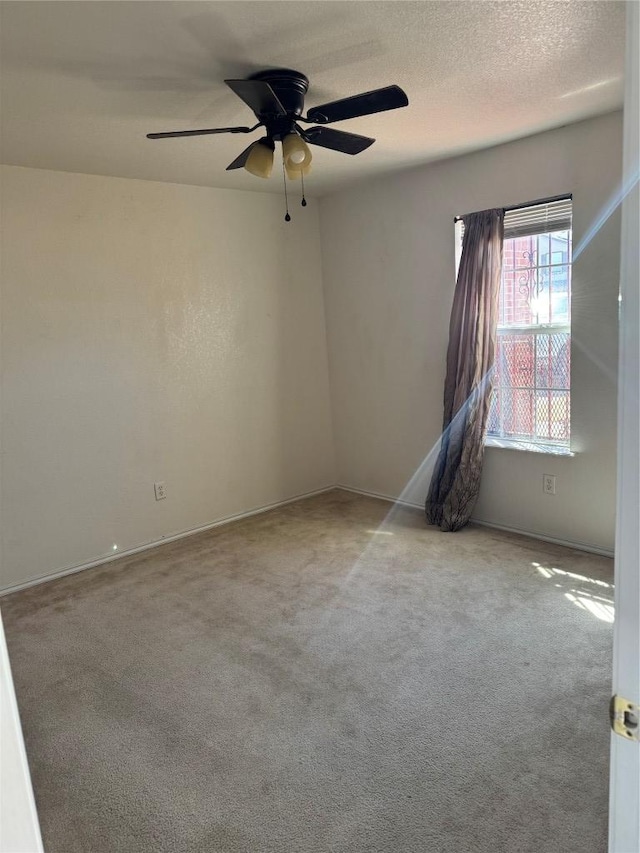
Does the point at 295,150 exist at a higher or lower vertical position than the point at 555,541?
higher

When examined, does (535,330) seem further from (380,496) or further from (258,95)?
(258,95)

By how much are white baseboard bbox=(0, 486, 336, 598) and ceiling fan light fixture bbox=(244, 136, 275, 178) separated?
257cm

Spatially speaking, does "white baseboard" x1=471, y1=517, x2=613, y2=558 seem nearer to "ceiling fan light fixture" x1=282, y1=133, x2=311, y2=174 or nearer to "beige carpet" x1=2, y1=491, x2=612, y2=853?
"beige carpet" x1=2, y1=491, x2=612, y2=853

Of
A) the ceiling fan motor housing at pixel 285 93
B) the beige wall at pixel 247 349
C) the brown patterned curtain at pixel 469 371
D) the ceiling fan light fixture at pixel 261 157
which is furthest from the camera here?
the brown patterned curtain at pixel 469 371

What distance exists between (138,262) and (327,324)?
5.50 ft

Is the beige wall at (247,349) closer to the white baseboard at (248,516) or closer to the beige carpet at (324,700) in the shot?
the white baseboard at (248,516)

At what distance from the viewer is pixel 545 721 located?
2.04 meters

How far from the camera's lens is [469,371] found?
12.1 feet

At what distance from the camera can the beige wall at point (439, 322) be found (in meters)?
3.16

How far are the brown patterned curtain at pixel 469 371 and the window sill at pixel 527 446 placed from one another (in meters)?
0.11

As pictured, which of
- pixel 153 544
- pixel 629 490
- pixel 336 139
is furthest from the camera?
pixel 153 544

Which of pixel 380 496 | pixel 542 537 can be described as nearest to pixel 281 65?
pixel 542 537

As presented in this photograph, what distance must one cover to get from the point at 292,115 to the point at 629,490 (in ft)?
6.61

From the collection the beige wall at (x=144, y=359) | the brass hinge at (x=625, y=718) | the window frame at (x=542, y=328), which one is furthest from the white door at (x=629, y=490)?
the beige wall at (x=144, y=359)
